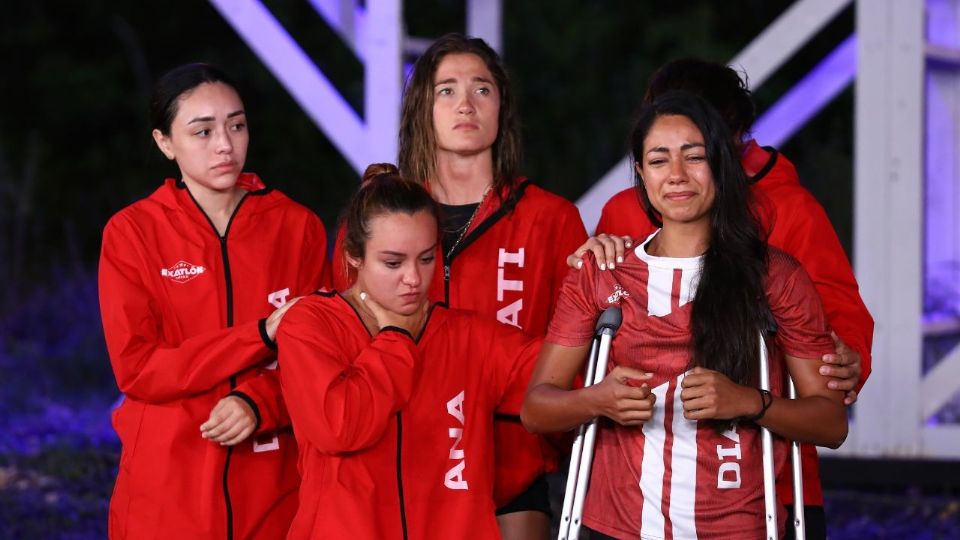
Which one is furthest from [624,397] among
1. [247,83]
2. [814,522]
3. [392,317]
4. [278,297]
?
[247,83]

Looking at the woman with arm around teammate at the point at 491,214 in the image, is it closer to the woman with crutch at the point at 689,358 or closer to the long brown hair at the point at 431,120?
the long brown hair at the point at 431,120

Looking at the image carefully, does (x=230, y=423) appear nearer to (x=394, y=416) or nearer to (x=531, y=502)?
(x=394, y=416)

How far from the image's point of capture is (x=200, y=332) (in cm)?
358

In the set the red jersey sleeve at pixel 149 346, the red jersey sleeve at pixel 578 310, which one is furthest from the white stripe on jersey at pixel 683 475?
the red jersey sleeve at pixel 149 346

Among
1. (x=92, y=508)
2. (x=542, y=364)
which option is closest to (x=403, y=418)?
Answer: (x=542, y=364)

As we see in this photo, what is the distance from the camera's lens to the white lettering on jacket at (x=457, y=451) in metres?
3.25

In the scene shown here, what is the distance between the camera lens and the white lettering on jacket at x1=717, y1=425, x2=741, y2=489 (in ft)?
9.92

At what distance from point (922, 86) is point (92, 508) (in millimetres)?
4261

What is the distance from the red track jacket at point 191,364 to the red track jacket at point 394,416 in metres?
0.29

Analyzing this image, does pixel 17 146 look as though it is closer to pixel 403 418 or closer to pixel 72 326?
pixel 72 326

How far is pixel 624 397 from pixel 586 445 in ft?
0.81

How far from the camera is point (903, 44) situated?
6.24m

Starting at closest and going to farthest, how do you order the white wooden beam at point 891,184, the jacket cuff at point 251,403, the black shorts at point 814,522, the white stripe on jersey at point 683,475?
the white stripe on jersey at point 683,475 → the black shorts at point 814,522 → the jacket cuff at point 251,403 → the white wooden beam at point 891,184

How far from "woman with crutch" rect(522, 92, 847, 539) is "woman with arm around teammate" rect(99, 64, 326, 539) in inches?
30.7
